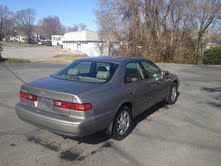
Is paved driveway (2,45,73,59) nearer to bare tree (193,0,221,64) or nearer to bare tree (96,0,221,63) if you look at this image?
bare tree (96,0,221,63)

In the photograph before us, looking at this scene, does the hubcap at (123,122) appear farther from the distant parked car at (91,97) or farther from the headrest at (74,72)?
the headrest at (74,72)

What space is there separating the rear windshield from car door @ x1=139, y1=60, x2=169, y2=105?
1.03 metres

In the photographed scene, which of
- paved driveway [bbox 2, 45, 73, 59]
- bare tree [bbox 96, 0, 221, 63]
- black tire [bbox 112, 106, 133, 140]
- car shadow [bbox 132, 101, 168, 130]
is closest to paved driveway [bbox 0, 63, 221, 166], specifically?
car shadow [bbox 132, 101, 168, 130]

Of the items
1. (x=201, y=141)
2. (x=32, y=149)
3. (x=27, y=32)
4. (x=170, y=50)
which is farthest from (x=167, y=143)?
(x=27, y=32)

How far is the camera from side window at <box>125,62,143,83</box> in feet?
14.1

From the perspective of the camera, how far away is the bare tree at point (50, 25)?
112 metres

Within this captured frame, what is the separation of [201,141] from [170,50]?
17498 mm

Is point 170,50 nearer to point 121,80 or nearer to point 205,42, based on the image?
point 205,42

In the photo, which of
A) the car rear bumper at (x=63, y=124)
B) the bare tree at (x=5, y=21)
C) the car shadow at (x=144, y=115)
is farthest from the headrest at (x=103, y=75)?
the bare tree at (x=5, y=21)

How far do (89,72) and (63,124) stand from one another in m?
1.49

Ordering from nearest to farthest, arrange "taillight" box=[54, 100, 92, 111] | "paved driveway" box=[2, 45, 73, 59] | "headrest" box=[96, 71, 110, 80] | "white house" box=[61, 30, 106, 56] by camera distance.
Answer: "taillight" box=[54, 100, 92, 111]
"headrest" box=[96, 71, 110, 80]
"white house" box=[61, 30, 106, 56]
"paved driveway" box=[2, 45, 73, 59]

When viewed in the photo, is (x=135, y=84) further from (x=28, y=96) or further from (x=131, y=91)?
(x=28, y=96)

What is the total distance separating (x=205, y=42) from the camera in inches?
792

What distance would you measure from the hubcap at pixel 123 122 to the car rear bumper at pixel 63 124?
0.62 m
